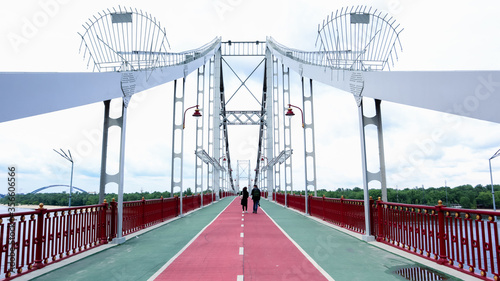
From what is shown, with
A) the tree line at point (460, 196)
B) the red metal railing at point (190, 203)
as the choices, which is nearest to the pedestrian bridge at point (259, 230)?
the red metal railing at point (190, 203)

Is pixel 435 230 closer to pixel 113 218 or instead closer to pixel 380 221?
pixel 380 221

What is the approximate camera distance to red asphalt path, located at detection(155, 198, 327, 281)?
6324 mm

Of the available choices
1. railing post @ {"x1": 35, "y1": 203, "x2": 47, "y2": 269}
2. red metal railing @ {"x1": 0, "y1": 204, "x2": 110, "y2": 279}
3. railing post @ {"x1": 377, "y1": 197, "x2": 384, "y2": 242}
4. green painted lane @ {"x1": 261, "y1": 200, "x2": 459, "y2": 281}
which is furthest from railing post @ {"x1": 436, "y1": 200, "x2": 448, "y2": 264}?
railing post @ {"x1": 35, "y1": 203, "x2": 47, "y2": 269}

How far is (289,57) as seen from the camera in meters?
27.4

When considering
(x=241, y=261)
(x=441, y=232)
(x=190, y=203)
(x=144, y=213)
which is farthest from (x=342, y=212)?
(x=190, y=203)

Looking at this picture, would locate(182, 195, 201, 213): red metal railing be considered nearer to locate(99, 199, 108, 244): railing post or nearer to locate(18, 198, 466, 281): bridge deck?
locate(18, 198, 466, 281): bridge deck

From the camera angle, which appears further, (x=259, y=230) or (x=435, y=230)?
(x=259, y=230)

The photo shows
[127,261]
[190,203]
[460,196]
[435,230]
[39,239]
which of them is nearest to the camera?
[39,239]

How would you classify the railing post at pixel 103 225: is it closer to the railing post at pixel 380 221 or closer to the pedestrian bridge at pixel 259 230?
the pedestrian bridge at pixel 259 230

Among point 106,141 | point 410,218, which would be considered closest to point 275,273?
point 410,218

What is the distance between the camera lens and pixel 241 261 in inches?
299

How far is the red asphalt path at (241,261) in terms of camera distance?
6.32 metres

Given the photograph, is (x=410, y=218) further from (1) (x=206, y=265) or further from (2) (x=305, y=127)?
(2) (x=305, y=127)

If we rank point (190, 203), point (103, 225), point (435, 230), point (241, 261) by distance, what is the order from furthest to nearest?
point (190, 203) < point (103, 225) < point (241, 261) < point (435, 230)
